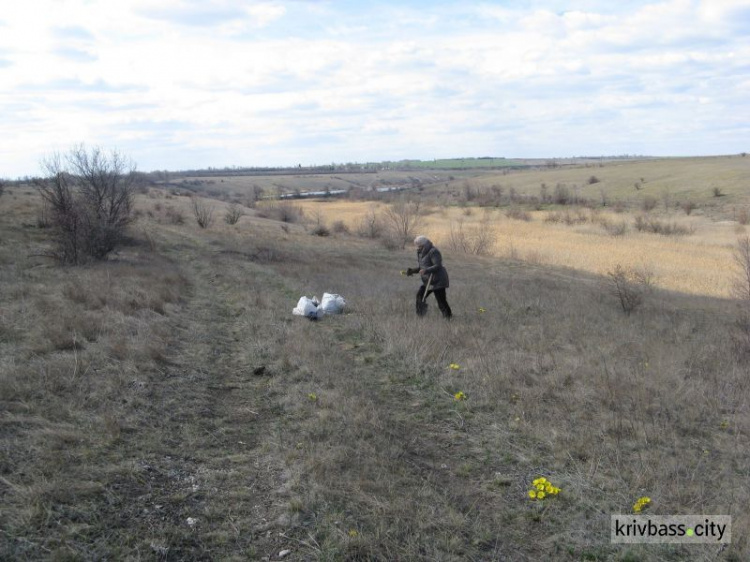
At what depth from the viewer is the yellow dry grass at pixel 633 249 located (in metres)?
24.8

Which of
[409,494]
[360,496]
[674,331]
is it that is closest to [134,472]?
[360,496]

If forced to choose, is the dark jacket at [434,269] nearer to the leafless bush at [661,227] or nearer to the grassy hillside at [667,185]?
the leafless bush at [661,227]

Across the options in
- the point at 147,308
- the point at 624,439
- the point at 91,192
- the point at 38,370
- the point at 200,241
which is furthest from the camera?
the point at 200,241

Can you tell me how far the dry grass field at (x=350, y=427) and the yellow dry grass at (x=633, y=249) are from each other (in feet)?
47.5

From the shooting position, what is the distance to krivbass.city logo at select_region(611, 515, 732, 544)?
4.03m

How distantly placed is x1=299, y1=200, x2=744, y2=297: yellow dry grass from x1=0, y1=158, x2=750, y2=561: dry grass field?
14466mm

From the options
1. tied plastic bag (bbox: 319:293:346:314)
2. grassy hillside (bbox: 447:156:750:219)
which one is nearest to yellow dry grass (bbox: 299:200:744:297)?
grassy hillside (bbox: 447:156:750:219)

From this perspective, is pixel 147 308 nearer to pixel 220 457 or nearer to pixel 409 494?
pixel 220 457

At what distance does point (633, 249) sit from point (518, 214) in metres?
22.9

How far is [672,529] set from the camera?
415 centimetres

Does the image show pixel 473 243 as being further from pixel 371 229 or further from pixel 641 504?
pixel 641 504

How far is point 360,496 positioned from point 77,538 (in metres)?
1.93

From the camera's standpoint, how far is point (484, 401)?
6633mm

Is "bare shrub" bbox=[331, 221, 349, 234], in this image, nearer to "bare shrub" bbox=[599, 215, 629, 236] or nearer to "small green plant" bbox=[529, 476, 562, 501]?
"bare shrub" bbox=[599, 215, 629, 236]
